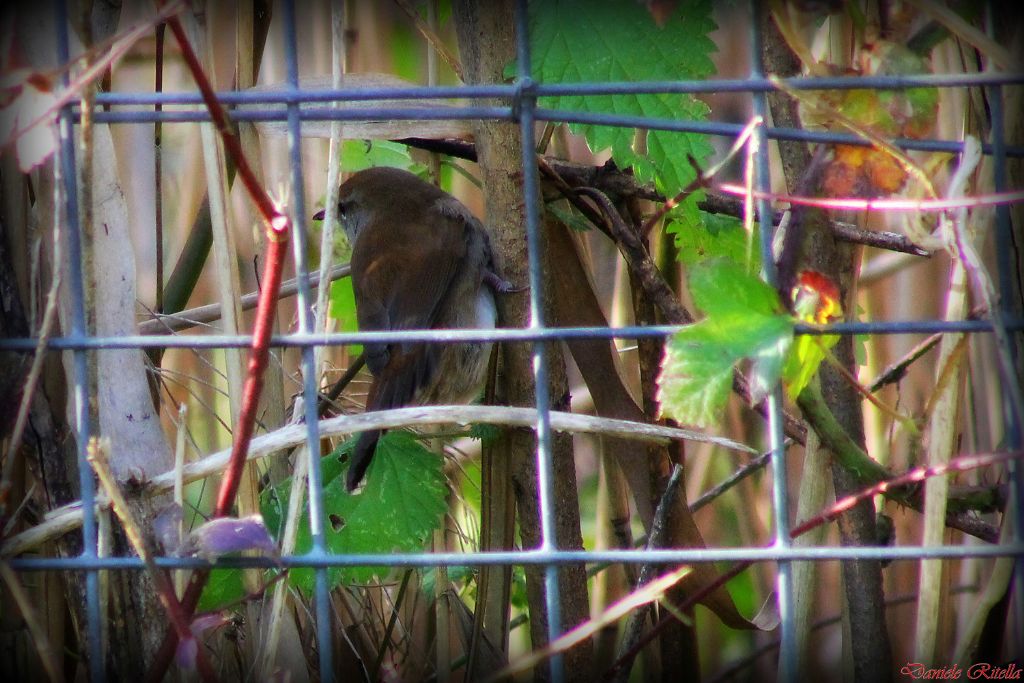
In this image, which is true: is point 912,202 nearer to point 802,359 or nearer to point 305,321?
point 802,359

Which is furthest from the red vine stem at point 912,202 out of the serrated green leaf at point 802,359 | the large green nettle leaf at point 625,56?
the large green nettle leaf at point 625,56

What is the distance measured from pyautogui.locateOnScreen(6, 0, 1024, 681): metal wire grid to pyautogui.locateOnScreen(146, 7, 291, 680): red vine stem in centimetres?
3

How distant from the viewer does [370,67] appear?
2.65 m

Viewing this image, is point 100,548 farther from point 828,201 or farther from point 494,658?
point 828,201

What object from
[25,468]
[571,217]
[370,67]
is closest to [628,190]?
[571,217]

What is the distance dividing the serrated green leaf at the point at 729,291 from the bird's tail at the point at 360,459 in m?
0.78

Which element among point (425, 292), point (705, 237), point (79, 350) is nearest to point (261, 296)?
point (79, 350)

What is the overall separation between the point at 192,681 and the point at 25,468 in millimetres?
480

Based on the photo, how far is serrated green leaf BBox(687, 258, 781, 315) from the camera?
986 mm

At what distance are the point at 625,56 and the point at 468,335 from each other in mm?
709

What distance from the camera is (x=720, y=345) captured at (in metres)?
0.98

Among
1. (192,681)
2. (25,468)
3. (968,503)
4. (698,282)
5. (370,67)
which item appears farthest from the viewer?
(370,67)

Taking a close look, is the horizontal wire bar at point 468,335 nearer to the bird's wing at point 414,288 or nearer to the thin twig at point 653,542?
the thin twig at point 653,542

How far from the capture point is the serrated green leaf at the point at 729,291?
986mm
